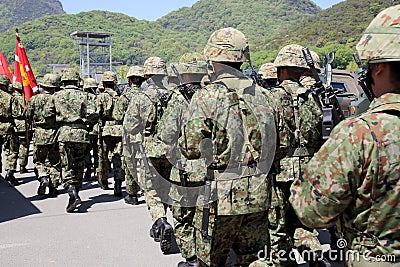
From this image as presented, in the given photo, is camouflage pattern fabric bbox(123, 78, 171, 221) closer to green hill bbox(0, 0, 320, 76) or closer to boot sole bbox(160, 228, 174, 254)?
boot sole bbox(160, 228, 174, 254)

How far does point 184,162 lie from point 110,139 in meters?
3.30

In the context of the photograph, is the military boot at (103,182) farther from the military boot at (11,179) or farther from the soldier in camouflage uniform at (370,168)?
the soldier in camouflage uniform at (370,168)

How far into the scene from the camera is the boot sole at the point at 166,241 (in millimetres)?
5180

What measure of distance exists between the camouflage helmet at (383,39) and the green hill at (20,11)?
15781 centimetres

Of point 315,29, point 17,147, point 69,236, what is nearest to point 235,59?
point 69,236

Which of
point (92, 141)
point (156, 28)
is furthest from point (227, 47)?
point (156, 28)

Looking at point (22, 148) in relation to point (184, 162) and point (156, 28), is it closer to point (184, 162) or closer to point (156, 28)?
point (184, 162)

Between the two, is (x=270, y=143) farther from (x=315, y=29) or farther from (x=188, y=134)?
(x=315, y=29)

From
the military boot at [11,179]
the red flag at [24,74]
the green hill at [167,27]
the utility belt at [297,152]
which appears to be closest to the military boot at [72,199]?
the military boot at [11,179]

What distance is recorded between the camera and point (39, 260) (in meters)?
5.09

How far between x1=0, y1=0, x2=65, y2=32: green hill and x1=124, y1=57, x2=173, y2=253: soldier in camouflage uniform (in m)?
153

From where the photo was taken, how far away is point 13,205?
7477mm

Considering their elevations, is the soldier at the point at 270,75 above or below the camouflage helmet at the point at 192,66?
below

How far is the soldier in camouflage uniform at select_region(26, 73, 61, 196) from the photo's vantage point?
7.71 metres
